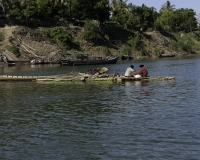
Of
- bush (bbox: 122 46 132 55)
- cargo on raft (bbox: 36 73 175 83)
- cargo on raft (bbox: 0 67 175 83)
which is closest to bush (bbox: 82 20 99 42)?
bush (bbox: 122 46 132 55)

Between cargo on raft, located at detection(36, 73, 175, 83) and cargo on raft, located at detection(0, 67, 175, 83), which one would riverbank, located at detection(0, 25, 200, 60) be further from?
cargo on raft, located at detection(36, 73, 175, 83)

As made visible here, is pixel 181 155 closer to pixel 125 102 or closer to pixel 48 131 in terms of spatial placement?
pixel 48 131

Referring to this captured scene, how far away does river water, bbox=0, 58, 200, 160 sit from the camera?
14.4m

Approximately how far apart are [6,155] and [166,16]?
116 metres

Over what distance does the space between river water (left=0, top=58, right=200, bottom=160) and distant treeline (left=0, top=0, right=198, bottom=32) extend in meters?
57.6

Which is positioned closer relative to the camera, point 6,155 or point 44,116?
point 6,155

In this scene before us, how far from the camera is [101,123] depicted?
732 inches

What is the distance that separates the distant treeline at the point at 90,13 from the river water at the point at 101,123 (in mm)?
57582

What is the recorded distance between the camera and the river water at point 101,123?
14445mm

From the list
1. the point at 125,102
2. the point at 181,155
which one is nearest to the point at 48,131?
the point at 181,155

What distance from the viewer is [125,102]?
2420 cm

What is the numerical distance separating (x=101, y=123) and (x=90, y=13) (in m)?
77.2

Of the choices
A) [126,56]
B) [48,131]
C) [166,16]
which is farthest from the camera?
[166,16]

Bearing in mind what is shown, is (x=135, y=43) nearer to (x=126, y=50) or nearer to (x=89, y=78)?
(x=126, y=50)
